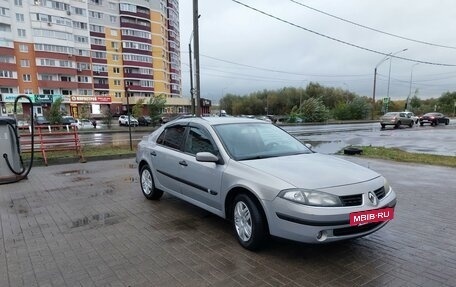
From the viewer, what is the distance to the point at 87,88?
225ft

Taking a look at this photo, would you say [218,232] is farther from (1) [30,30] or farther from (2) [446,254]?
(1) [30,30]

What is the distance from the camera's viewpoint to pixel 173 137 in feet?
19.2

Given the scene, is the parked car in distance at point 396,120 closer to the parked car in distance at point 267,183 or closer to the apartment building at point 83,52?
the parked car in distance at point 267,183

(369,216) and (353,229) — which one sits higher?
(369,216)

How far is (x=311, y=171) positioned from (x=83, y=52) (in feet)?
241

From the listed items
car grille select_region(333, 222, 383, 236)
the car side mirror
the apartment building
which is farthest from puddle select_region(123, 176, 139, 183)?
the apartment building

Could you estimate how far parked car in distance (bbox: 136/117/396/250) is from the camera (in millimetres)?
3543

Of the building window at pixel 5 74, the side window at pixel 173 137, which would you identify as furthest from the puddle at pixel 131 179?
the building window at pixel 5 74

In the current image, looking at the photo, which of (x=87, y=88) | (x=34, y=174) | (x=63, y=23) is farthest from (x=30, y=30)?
(x=34, y=174)

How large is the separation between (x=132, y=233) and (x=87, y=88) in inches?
2778

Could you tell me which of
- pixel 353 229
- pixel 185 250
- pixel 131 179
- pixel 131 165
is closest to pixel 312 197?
pixel 353 229

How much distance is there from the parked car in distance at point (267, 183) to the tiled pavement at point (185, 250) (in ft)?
1.22

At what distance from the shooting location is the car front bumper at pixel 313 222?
346 centimetres

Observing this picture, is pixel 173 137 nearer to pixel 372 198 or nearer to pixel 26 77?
pixel 372 198
